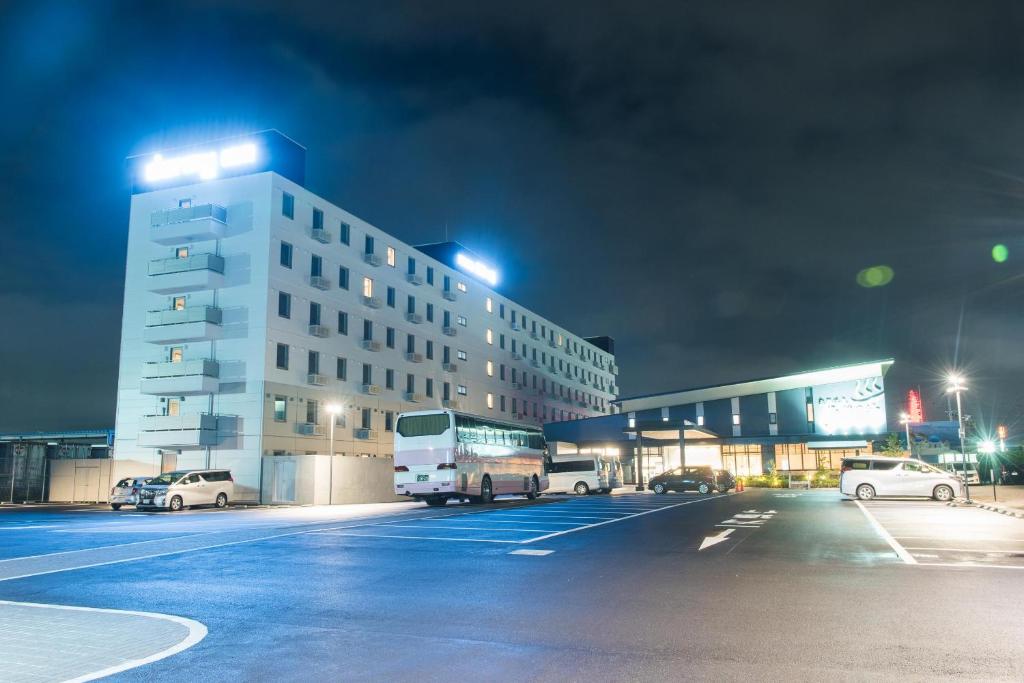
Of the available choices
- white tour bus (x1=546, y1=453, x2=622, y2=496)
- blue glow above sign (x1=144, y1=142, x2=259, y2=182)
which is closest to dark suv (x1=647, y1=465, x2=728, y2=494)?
white tour bus (x1=546, y1=453, x2=622, y2=496)

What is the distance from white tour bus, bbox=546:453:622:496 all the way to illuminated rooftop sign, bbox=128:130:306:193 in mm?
23238

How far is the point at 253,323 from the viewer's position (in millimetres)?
41000

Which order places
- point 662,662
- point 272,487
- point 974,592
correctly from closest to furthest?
1. point 662,662
2. point 974,592
3. point 272,487

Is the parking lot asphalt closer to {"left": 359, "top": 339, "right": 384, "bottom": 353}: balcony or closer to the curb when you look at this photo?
the curb

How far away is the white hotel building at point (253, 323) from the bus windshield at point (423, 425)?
31.5 feet

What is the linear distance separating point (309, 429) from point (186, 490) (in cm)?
1278

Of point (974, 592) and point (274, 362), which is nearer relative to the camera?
point (974, 592)

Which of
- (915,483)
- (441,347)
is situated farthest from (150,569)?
(441,347)

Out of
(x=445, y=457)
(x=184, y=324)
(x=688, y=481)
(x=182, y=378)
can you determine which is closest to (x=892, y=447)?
(x=688, y=481)

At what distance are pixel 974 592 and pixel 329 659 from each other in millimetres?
7336

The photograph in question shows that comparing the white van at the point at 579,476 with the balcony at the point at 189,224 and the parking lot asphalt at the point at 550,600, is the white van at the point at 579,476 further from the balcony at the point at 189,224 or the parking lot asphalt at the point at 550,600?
the parking lot asphalt at the point at 550,600

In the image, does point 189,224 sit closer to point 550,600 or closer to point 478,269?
point 478,269

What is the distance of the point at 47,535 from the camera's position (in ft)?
55.3

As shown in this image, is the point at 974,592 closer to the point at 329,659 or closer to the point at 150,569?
the point at 329,659
